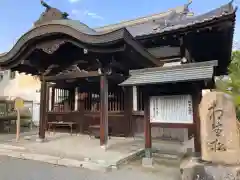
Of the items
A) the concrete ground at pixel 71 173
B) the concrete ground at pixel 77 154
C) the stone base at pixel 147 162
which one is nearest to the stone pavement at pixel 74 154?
the concrete ground at pixel 77 154

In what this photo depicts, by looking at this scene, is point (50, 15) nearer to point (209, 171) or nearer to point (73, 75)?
point (73, 75)

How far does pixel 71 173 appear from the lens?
517 cm

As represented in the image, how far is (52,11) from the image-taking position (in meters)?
8.34

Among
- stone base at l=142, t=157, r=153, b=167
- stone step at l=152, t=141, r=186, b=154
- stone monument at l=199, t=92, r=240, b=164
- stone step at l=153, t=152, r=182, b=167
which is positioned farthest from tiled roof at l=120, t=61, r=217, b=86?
stone step at l=152, t=141, r=186, b=154

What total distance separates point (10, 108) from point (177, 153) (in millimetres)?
11622

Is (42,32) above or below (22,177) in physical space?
above

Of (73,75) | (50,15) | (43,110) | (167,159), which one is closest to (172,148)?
(167,159)

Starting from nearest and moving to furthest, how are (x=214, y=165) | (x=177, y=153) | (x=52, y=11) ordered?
(x=214, y=165) < (x=177, y=153) < (x=52, y=11)

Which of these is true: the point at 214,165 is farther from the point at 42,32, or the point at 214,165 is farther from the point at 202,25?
the point at 42,32

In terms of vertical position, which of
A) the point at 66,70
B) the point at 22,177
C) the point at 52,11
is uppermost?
the point at 52,11

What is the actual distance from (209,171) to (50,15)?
758 centimetres

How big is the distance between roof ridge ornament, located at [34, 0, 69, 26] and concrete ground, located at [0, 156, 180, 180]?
5294 mm

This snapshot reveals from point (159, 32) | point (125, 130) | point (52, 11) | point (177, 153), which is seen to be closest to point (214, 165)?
point (177, 153)

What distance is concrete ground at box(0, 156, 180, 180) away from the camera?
15.9 ft
